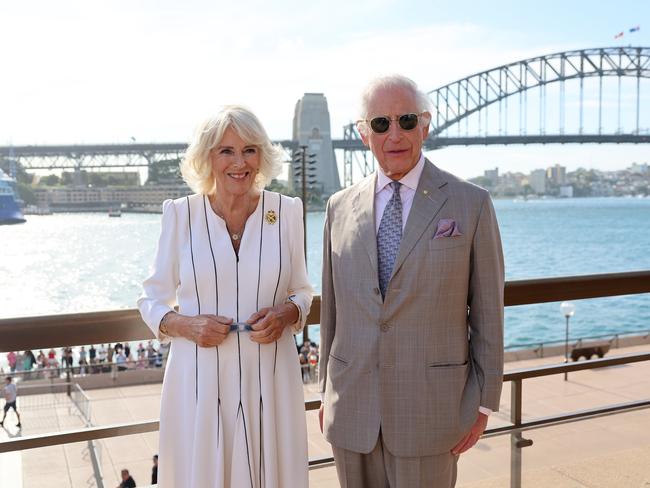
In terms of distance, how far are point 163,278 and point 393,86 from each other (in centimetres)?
66

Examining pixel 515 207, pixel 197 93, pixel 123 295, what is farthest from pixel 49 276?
pixel 515 207

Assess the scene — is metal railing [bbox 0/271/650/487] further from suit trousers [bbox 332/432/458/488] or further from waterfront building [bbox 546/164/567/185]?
waterfront building [bbox 546/164/567/185]

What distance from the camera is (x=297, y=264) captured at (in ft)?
5.66

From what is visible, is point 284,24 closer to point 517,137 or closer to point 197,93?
point 197,93

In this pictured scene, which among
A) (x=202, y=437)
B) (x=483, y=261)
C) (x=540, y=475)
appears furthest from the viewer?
(x=540, y=475)

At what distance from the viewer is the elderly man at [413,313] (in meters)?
1.50

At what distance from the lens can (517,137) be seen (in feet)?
158

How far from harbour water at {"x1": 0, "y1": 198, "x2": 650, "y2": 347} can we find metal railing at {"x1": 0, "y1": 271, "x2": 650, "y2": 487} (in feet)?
66.5

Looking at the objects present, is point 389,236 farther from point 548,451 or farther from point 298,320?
point 548,451

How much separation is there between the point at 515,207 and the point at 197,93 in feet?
152

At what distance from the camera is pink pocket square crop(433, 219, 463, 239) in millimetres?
1492

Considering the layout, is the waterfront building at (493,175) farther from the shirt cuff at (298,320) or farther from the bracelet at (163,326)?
the bracelet at (163,326)

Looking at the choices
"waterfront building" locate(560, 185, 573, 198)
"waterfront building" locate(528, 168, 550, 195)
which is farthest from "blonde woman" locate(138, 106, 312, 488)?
"waterfront building" locate(560, 185, 573, 198)

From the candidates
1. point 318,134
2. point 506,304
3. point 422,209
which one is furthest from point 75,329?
Answer: point 318,134
